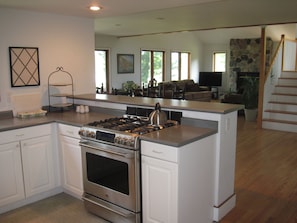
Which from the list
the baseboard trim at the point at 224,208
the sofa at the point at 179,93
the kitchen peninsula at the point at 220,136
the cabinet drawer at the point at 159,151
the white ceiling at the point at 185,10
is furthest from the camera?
the sofa at the point at 179,93

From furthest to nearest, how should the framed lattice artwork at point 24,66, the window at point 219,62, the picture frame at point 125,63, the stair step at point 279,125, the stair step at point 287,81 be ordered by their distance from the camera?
the window at point 219,62, the picture frame at point 125,63, the stair step at point 287,81, the stair step at point 279,125, the framed lattice artwork at point 24,66

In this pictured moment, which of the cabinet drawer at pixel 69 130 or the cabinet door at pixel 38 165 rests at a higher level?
the cabinet drawer at pixel 69 130

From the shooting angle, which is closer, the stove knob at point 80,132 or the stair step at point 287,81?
the stove knob at point 80,132

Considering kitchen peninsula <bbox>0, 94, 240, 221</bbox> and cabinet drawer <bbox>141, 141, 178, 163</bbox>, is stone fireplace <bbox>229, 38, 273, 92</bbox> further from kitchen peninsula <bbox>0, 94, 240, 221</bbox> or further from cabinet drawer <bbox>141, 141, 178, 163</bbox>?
cabinet drawer <bbox>141, 141, 178, 163</bbox>

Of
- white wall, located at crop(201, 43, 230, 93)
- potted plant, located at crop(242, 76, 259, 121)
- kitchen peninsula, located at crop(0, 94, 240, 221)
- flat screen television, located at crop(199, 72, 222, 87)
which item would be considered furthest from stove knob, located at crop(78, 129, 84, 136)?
white wall, located at crop(201, 43, 230, 93)

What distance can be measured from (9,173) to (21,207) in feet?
1.47

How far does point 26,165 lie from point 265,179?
9.60 ft

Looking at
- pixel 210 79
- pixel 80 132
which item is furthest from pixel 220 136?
pixel 210 79

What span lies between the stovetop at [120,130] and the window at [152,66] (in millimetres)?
7738

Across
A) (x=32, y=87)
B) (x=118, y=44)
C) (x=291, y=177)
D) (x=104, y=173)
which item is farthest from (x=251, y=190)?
(x=118, y=44)

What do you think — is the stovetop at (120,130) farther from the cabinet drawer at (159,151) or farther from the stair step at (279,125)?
the stair step at (279,125)

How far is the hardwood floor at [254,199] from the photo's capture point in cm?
296

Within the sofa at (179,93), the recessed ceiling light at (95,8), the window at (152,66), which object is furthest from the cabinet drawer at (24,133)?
A: the window at (152,66)

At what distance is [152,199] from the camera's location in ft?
8.30
